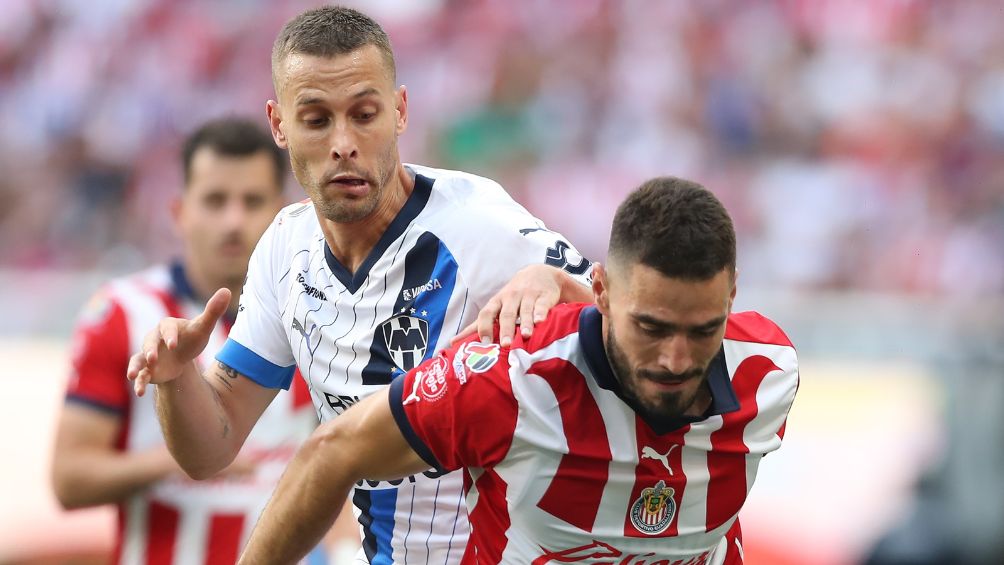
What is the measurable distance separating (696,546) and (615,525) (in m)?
0.23

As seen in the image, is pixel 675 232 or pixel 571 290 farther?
pixel 571 290

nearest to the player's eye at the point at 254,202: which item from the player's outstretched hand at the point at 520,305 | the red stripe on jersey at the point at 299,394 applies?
the red stripe on jersey at the point at 299,394

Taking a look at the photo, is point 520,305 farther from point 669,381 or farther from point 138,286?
point 138,286

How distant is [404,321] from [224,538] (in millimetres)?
1598

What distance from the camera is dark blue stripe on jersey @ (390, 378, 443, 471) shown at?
2783mm

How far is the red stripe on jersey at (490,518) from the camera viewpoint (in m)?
2.93

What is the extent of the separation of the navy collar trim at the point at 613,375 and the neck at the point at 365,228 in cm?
69

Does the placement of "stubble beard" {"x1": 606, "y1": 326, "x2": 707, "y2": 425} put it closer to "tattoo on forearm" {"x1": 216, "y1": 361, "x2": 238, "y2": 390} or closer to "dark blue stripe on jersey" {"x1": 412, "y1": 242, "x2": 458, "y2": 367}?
"dark blue stripe on jersey" {"x1": 412, "y1": 242, "x2": 458, "y2": 367}

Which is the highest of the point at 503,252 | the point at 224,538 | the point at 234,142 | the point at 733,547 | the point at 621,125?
the point at 621,125

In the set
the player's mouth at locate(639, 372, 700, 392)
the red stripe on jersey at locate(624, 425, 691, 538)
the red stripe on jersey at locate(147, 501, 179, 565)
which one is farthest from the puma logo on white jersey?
the red stripe on jersey at locate(147, 501, 179, 565)

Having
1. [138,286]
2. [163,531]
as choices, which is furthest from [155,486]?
[138,286]

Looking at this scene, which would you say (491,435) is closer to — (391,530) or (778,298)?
(391,530)

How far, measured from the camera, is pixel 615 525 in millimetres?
2910

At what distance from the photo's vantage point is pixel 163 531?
4.57 meters
